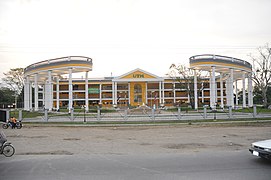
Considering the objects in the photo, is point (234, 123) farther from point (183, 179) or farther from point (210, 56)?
point (210, 56)

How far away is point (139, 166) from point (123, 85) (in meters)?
73.1

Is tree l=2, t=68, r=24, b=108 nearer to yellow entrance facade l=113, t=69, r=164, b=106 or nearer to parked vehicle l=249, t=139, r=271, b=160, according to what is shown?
yellow entrance facade l=113, t=69, r=164, b=106

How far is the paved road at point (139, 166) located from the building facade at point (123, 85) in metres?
35.3

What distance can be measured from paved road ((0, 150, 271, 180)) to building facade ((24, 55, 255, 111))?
3526 cm

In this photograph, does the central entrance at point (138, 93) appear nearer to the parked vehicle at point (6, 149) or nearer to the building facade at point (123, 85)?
the building facade at point (123, 85)

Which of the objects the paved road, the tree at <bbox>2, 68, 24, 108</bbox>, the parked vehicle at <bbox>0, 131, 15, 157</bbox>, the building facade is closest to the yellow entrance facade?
the building facade

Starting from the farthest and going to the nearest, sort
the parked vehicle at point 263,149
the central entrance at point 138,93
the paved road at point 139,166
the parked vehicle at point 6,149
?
1. the central entrance at point 138,93
2. the parked vehicle at point 6,149
3. the parked vehicle at point 263,149
4. the paved road at point 139,166

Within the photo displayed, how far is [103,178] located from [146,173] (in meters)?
1.31

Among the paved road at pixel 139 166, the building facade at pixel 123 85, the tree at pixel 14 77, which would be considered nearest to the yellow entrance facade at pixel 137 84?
the building facade at pixel 123 85

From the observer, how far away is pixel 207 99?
84.8 meters

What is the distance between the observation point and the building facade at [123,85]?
4522cm

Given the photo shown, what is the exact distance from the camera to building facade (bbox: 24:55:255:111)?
45219 millimetres

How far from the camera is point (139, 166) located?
8156mm

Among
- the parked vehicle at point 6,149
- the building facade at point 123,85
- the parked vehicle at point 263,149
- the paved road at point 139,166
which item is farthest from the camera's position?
the building facade at point 123,85
